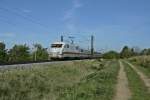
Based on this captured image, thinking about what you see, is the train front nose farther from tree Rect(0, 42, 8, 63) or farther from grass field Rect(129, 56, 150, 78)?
tree Rect(0, 42, 8, 63)

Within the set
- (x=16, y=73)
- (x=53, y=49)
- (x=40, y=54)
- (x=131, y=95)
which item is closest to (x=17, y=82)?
(x=16, y=73)

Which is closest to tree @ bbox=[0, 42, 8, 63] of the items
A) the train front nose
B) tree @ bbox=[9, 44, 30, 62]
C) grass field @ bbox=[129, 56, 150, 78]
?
tree @ bbox=[9, 44, 30, 62]

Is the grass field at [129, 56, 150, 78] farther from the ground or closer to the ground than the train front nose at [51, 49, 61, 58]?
closer to the ground

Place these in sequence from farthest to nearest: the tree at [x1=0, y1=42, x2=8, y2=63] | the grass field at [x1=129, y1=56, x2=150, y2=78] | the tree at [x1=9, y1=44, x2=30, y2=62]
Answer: the tree at [x1=9, y1=44, x2=30, y2=62] → the tree at [x1=0, y1=42, x2=8, y2=63] → the grass field at [x1=129, y1=56, x2=150, y2=78]

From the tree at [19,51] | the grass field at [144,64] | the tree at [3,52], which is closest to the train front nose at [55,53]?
the grass field at [144,64]

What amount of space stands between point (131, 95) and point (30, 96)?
5.07 meters

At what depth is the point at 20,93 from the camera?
56.6 feet

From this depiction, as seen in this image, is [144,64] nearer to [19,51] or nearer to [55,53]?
[55,53]

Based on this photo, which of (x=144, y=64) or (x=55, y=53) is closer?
(x=55, y=53)

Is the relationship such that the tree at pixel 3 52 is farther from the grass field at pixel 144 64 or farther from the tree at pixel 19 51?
the grass field at pixel 144 64

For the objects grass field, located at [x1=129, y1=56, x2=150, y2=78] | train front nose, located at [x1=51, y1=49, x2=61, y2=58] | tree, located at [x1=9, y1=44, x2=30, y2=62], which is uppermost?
tree, located at [x1=9, y1=44, x2=30, y2=62]

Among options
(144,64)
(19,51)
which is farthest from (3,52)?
(144,64)

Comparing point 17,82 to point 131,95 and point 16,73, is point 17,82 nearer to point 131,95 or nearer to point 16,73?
point 16,73

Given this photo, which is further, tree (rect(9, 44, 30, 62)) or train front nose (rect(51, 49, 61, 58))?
tree (rect(9, 44, 30, 62))
